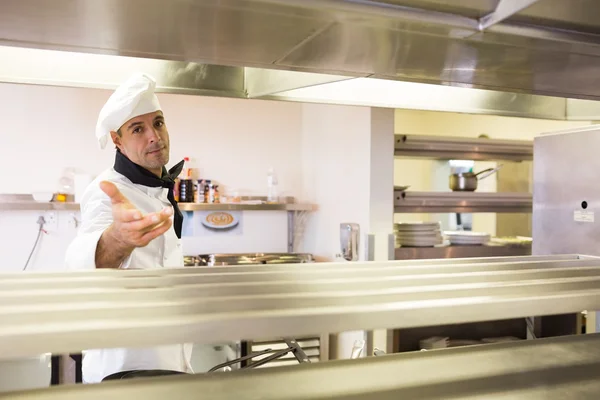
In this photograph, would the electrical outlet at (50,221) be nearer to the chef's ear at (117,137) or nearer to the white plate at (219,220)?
the white plate at (219,220)

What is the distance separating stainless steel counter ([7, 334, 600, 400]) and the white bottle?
128 inches

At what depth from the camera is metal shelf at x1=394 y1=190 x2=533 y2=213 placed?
2.24 metres

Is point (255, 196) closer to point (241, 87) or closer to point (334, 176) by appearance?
point (334, 176)

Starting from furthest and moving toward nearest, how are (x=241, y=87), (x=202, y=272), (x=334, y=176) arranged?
1. (x=334, y=176)
2. (x=241, y=87)
3. (x=202, y=272)

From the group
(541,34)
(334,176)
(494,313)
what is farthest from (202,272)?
(334,176)

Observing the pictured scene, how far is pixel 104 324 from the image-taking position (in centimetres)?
37

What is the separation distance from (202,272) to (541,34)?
0.47 m

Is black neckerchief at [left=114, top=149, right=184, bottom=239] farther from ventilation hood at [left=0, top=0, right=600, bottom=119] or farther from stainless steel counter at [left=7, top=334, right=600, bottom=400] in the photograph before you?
stainless steel counter at [left=7, top=334, right=600, bottom=400]

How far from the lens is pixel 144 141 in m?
1.60

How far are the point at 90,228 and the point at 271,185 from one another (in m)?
2.45

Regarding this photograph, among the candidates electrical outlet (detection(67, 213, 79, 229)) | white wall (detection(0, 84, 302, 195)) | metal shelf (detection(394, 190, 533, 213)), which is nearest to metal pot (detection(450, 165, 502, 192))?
metal shelf (detection(394, 190, 533, 213))

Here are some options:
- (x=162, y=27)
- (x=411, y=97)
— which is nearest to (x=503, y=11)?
(x=162, y=27)

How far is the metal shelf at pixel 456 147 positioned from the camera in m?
2.25

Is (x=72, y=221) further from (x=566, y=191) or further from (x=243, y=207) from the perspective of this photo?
(x=566, y=191)
